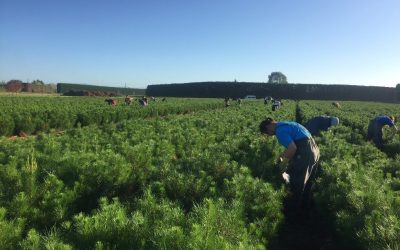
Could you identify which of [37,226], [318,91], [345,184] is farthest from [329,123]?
[318,91]

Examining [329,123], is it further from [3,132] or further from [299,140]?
[3,132]

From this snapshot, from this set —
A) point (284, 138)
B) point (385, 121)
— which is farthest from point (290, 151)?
point (385, 121)

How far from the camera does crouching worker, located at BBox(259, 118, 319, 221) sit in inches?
271

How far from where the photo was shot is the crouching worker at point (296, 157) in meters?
6.88

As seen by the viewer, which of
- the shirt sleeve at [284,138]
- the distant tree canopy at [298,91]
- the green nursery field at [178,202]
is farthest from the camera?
the distant tree canopy at [298,91]

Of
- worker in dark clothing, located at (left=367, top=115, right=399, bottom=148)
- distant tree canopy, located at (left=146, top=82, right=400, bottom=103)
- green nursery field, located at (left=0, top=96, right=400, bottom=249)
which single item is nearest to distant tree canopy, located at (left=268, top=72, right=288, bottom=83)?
distant tree canopy, located at (left=146, top=82, right=400, bottom=103)

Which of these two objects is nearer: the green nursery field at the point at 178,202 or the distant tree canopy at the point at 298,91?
the green nursery field at the point at 178,202

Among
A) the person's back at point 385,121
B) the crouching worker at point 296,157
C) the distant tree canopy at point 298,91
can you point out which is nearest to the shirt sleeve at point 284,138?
the crouching worker at point 296,157

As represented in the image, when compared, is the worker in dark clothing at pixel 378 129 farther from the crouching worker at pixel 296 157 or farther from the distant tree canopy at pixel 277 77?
the distant tree canopy at pixel 277 77

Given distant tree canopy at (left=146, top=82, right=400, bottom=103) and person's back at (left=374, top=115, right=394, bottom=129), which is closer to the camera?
person's back at (left=374, top=115, right=394, bottom=129)

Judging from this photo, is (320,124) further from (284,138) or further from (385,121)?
(284,138)

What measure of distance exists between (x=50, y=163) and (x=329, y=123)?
8.14 metres

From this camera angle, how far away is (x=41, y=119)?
18.1m

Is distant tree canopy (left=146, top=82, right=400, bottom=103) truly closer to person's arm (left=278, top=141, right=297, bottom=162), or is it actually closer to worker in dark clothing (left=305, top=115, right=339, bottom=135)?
worker in dark clothing (left=305, top=115, right=339, bottom=135)
